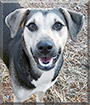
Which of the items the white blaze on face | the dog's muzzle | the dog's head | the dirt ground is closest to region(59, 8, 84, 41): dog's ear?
the dog's head

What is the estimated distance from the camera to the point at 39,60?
8.54 ft

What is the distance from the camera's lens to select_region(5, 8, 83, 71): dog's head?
239 centimetres

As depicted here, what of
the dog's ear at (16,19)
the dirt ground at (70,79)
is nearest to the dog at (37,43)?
the dog's ear at (16,19)

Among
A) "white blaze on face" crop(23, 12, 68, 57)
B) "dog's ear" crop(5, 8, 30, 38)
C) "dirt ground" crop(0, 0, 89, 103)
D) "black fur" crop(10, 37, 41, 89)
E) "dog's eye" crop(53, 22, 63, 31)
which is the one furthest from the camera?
"dirt ground" crop(0, 0, 89, 103)

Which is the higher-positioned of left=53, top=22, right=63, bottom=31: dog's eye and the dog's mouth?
left=53, top=22, right=63, bottom=31: dog's eye

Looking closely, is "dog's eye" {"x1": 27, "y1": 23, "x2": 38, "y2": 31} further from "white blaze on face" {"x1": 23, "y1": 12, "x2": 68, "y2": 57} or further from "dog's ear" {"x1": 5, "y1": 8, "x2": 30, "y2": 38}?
"dog's ear" {"x1": 5, "y1": 8, "x2": 30, "y2": 38}

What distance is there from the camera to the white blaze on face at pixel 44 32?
244cm

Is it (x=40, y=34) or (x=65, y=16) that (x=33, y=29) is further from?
Answer: (x=65, y=16)

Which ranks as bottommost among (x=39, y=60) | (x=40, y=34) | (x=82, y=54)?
(x=82, y=54)

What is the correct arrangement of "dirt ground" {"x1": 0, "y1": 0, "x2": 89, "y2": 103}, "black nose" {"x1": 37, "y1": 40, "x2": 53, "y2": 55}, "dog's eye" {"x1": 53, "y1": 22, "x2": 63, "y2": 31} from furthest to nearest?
1. "dirt ground" {"x1": 0, "y1": 0, "x2": 89, "y2": 103}
2. "dog's eye" {"x1": 53, "y1": 22, "x2": 63, "y2": 31}
3. "black nose" {"x1": 37, "y1": 40, "x2": 53, "y2": 55}

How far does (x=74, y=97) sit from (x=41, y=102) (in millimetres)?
726

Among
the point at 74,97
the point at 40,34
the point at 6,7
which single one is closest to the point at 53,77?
the point at 40,34

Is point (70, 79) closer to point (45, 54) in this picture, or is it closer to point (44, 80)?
point (44, 80)

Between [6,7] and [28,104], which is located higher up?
[6,7]
